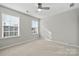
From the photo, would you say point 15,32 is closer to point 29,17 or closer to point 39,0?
point 29,17

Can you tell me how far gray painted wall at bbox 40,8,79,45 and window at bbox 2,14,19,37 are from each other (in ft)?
10.2

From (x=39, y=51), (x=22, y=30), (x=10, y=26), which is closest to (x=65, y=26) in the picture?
(x=39, y=51)

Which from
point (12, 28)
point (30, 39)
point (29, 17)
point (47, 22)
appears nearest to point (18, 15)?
point (12, 28)

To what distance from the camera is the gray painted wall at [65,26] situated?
19.2 feet

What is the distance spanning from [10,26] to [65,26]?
3.80 m

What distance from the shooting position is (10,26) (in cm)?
609

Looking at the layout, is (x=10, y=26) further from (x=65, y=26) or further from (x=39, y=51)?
(x=65, y=26)

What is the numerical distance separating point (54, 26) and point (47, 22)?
1.27m

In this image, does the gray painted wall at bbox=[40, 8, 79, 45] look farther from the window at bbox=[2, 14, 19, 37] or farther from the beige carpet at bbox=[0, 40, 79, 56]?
the window at bbox=[2, 14, 19, 37]

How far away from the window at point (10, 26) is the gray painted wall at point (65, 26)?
311 cm

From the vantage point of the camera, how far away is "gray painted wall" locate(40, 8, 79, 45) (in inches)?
230

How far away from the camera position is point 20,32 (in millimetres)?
6902

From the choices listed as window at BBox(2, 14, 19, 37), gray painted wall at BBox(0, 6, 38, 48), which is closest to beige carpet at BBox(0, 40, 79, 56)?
gray painted wall at BBox(0, 6, 38, 48)

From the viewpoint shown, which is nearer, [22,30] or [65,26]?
[65,26]
